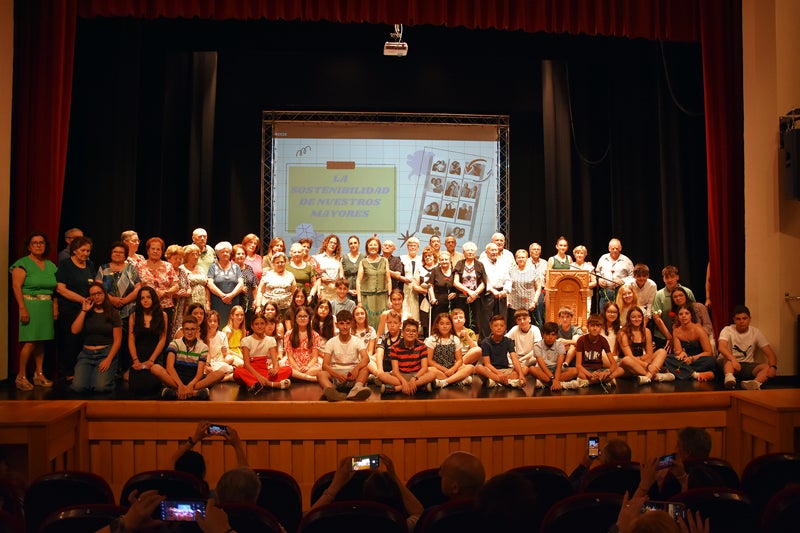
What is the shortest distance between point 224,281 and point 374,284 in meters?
1.60

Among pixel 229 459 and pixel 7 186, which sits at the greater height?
pixel 7 186

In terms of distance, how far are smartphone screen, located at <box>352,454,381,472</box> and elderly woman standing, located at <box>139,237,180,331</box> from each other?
425 cm

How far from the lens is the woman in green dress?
8.38m

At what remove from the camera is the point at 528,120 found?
11312 mm

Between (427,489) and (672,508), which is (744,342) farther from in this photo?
(672,508)

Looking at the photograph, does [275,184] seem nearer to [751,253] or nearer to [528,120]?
[528,120]

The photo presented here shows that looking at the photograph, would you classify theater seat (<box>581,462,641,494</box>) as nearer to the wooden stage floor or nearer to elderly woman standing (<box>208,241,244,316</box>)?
the wooden stage floor

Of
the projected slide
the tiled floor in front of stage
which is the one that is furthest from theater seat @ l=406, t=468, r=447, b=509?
the projected slide

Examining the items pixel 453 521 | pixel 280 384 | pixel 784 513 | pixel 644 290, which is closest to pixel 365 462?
pixel 453 521

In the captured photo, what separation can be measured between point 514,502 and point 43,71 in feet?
19.8

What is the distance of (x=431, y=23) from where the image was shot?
6.96 meters

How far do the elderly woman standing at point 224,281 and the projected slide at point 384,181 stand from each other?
2889mm

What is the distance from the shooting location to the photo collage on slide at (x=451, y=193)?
36.2 feet

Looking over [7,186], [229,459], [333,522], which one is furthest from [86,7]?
[333,522]
